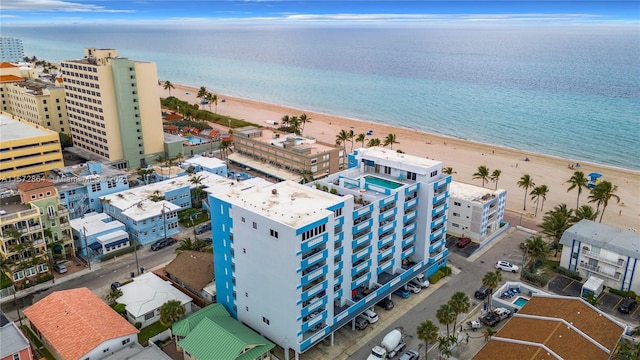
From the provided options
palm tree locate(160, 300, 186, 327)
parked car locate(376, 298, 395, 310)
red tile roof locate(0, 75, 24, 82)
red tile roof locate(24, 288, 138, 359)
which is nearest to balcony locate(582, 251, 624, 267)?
parked car locate(376, 298, 395, 310)

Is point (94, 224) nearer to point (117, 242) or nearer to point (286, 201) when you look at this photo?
point (117, 242)

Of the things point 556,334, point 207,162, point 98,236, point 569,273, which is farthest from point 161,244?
point 569,273

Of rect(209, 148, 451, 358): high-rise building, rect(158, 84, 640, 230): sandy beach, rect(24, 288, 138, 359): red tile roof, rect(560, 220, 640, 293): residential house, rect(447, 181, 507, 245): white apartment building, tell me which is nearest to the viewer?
rect(24, 288, 138, 359): red tile roof

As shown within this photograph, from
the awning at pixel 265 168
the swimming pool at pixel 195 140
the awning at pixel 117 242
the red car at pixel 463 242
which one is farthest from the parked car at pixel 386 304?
the swimming pool at pixel 195 140

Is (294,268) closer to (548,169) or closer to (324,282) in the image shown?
(324,282)

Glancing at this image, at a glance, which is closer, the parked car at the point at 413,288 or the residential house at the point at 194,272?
the residential house at the point at 194,272

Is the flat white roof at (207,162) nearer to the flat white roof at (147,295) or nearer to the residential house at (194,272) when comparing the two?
the residential house at (194,272)

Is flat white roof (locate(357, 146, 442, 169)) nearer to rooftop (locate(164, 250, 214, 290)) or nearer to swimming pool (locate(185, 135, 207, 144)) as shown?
rooftop (locate(164, 250, 214, 290))
